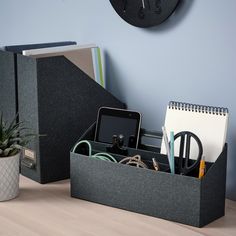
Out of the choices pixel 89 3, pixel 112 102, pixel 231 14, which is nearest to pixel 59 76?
pixel 112 102

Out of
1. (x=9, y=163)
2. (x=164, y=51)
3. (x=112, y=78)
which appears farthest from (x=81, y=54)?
(x=9, y=163)

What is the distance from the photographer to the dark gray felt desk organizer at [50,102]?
3.77 ft

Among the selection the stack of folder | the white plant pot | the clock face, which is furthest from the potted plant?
the clock face

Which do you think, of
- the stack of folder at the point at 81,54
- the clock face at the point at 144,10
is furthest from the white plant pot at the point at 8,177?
the clock face at the point at 144,10

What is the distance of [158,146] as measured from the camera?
1.22 meters

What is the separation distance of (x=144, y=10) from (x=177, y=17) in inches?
3.1

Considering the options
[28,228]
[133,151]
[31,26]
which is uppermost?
[31,26]

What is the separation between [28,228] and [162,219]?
241 millimetres

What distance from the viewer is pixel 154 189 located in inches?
38.5

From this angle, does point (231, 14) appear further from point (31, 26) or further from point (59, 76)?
point (31, 26)

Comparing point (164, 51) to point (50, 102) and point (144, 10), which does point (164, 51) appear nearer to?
point (144, 10)

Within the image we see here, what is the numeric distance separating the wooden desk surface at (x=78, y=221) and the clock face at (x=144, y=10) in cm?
41

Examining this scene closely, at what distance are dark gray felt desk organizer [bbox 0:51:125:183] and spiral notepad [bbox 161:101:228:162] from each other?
21cm

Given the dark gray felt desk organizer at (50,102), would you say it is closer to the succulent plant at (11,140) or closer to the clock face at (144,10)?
the succulent plant at (11,140)
